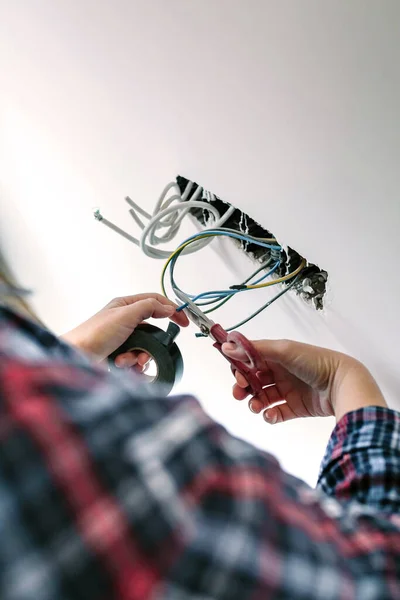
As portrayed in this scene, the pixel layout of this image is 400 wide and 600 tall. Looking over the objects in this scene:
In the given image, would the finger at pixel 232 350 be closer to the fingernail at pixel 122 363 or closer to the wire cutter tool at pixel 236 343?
the wire cutter tool at pixel 236 343

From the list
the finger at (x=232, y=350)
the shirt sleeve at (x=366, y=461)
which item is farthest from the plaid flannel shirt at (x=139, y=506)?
the finger at (x=232, y=350)

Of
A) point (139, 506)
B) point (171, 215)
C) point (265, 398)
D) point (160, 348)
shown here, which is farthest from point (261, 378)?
point (139, 506)

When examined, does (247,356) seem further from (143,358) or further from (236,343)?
(143,358)

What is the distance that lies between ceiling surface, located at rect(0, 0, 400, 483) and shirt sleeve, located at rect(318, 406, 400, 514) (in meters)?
0.15

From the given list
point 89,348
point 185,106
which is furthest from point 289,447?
point 185,106

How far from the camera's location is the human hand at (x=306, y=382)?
496 millimetres

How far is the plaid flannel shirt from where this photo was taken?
0.16 metres

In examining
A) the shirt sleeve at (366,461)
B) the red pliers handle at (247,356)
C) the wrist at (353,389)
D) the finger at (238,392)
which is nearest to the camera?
the shirt sleeve at (366,461)

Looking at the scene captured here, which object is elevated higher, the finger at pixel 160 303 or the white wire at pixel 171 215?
the white wire at pixel 171 215

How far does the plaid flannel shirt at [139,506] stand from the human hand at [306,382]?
0.81 ft

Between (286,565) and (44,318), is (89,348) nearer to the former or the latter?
(286,565)

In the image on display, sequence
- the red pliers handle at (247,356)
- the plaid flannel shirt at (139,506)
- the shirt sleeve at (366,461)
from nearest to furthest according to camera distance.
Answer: the plaid flannel shirt at (139,506)
the shirt sleeve at (366,461)
the red pliers handle at (247,356)

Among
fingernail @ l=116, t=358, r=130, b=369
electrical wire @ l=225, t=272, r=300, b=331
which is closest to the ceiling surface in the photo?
electrical wire @ l=225, t=272, r=300, b=331

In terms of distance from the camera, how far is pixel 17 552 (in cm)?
15
